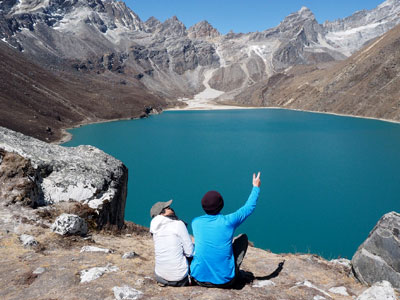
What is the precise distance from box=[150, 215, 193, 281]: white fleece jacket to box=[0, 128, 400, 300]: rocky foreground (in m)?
0.33

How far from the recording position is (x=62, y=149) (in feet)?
47.2

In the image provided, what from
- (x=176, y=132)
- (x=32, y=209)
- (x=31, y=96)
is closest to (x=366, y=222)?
(x=32, y=209)

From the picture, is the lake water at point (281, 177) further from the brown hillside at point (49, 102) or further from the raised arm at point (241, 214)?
the raised arm at point (241, 214)

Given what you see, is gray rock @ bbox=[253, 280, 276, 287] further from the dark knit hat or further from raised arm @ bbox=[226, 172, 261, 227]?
the dark knit hat

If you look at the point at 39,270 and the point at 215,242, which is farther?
the point at 39,270

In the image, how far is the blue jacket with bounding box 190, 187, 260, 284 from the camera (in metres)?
5.59

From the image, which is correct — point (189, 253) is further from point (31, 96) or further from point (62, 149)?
point (31, 96)

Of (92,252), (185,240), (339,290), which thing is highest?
(185,240)

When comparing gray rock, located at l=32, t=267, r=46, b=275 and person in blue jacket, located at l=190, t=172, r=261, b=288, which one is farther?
gray rock, located at l=32, t=267, r=46, b=275

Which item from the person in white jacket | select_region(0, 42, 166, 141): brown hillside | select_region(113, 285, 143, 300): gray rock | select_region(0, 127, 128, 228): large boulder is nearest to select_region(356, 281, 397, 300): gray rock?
the person in white jacket

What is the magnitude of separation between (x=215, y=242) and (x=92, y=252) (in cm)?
426

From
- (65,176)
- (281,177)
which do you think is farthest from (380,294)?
(281,177)

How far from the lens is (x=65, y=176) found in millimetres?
12328

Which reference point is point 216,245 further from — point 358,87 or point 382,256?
point 358,87
